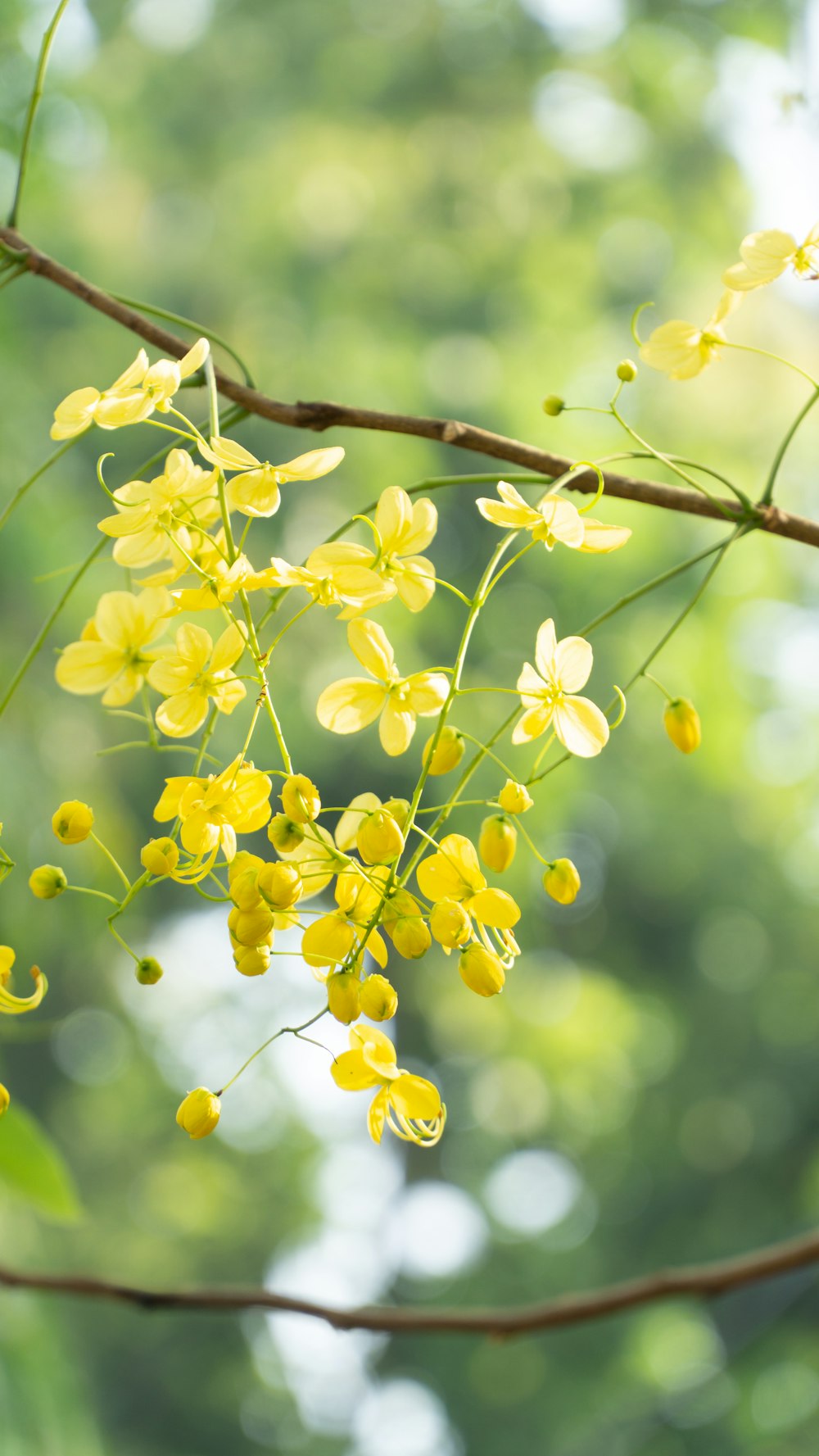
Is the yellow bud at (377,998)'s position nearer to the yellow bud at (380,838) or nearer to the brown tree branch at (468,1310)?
the yellow bud at (380,838)

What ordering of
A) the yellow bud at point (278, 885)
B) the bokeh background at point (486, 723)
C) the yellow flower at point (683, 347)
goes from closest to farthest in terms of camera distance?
the yellow bud at point (278, 885), the yellow flower at point (683, 347), the bokeh background at point (486, 723)

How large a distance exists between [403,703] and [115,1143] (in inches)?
141

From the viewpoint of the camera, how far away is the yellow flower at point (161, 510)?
243 millimetres

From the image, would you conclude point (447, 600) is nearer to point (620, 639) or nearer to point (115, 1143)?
point (620, 639)

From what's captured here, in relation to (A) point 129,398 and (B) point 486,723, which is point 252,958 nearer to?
(A) point 129,398

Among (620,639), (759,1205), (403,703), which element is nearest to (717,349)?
(403,703)

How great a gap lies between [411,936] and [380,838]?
2cm

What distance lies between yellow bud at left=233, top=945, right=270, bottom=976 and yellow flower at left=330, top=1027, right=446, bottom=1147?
2 centimetres

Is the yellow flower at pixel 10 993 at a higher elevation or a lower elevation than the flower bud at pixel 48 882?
lower

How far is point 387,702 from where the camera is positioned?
10.1 inches

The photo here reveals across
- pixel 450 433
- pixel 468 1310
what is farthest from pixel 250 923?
pixel 468 1310

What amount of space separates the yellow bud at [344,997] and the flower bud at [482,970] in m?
0.02

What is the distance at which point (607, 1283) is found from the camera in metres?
2.97

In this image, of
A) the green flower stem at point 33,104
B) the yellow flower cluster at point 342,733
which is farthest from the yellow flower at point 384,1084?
the green flower stem at point 33,104
